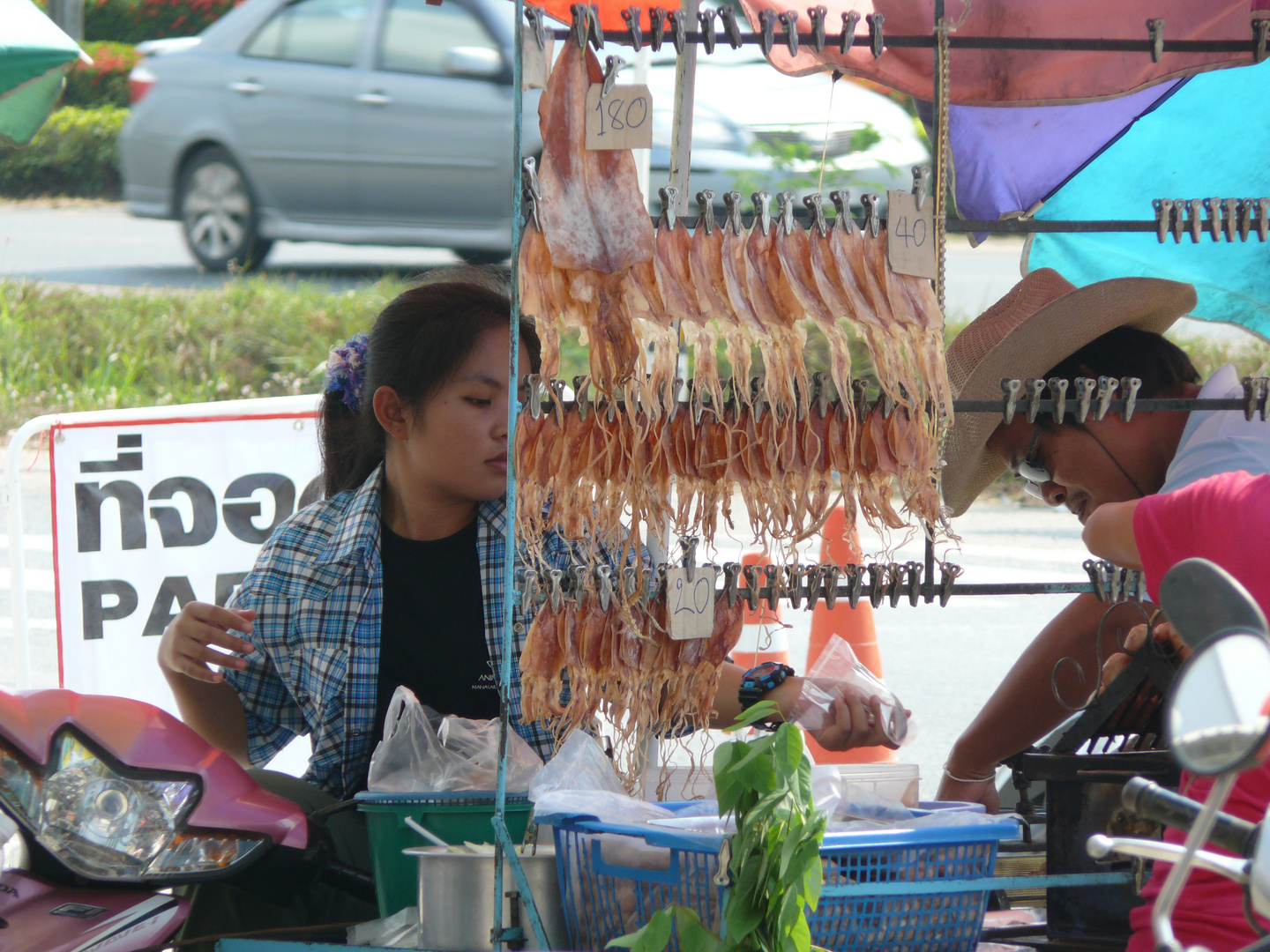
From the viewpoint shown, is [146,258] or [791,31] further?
[146,258]

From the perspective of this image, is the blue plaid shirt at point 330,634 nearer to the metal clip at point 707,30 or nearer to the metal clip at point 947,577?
the metal clip at point 947,577

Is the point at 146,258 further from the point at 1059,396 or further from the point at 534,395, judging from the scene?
the point at 1059,396

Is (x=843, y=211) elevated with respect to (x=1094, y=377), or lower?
elevated

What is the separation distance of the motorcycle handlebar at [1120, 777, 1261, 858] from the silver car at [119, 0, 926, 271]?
7.94 metres

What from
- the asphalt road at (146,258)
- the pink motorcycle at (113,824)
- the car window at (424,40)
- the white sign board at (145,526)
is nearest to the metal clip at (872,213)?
the pink motorcycle at (113,824)

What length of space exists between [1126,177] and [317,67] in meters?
7.38

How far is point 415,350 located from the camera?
2.50 m

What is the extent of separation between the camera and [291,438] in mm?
3617

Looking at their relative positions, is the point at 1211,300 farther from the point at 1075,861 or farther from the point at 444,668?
the point at 444,668

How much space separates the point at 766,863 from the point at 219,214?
368 inches

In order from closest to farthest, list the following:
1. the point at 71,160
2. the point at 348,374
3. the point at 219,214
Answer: the point at 348,374 → the point at 219,214 → the point at 71,160

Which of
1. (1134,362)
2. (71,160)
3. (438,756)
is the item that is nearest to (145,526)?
(438,756)

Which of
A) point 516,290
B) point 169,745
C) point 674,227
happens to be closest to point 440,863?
point 169,745

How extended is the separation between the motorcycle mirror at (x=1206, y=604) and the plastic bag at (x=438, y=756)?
3.39 feet
